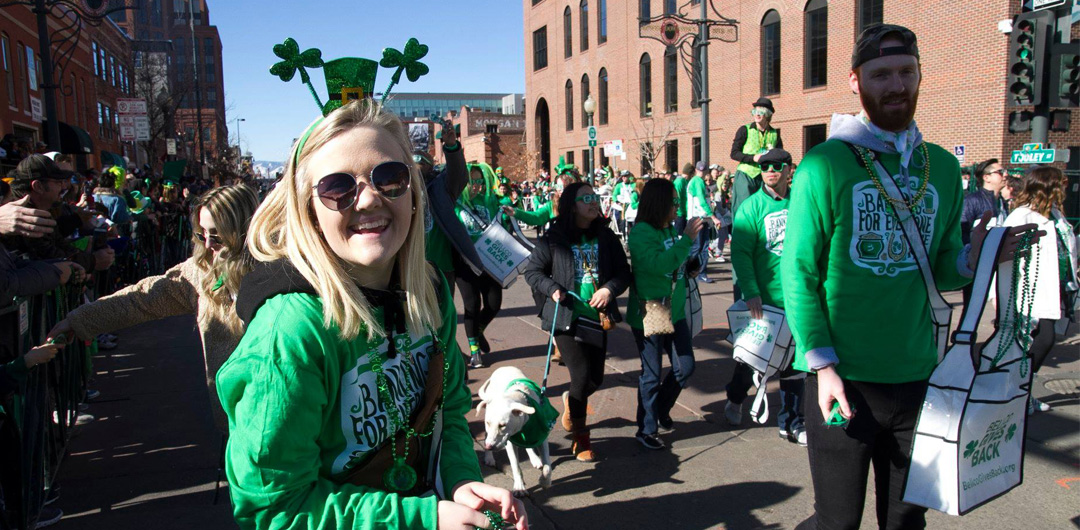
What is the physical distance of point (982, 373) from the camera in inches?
89.4

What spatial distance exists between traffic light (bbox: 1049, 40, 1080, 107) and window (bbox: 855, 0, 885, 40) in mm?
14028

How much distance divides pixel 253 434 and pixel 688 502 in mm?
3168

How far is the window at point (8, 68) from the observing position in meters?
20.2

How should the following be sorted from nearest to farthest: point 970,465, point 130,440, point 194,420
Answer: point 970,465, point 130,440, point 194,420

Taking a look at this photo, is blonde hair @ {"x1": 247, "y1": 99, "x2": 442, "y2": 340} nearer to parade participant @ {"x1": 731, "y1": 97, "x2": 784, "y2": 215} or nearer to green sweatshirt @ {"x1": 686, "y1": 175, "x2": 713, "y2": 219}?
parade participant @ {"x1": 731, "y1": 97, "x2": 784, "y2": 215}

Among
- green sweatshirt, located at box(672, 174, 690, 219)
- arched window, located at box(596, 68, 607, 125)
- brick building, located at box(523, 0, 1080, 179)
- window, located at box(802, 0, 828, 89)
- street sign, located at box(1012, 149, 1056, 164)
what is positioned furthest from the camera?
arched window, located at box(596, 68, 607, 125)

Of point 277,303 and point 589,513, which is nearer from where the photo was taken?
point 277,303

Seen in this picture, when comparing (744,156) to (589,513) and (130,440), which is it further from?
(130,440)

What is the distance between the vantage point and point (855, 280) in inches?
96.3

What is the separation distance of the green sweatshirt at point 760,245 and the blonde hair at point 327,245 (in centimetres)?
328

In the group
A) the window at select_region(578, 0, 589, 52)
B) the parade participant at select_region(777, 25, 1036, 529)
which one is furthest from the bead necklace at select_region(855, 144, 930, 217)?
the window at select_region(578, 0, 589, 52)

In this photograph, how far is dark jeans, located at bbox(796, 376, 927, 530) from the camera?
243 centimetres

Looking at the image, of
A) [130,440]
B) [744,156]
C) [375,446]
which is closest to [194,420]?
[130,440]

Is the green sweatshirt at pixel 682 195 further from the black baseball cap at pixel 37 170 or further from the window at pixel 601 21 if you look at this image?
the window at pixel 601 21
